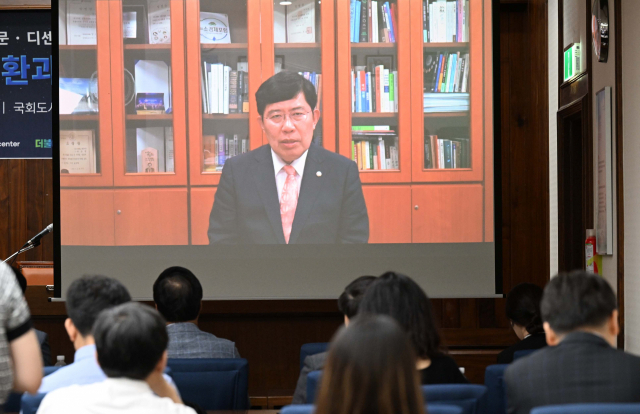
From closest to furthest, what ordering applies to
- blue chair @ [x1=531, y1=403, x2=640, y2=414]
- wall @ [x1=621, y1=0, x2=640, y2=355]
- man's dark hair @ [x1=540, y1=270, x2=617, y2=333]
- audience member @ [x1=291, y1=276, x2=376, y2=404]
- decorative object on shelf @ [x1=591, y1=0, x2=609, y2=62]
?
blue chair @ [x1=531, y1=403, x2=640, y2=414] → man's dark hair @ [x1=540, y1=270, x2=617, y2=333] → audience member @ [x1=291, y1=276, x2=376, y2=404] → wall @ [x1=621, y1=0, x2=640, y2=355] → decorative object on shelf @ [x1=591, y1=0, x2=609, y2=62]

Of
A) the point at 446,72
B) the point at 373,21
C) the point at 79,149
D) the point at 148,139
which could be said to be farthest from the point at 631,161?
the point at 79,149

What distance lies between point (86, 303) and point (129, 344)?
560 mm

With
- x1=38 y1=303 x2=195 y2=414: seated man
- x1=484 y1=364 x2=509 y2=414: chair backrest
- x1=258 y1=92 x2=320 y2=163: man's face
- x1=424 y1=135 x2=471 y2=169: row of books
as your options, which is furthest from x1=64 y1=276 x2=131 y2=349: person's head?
x1=424 y1=135 x2=471 y2=169: row of books

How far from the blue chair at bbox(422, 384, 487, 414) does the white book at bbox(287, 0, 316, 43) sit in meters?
2.81

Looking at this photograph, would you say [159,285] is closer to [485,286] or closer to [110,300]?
[110,300]

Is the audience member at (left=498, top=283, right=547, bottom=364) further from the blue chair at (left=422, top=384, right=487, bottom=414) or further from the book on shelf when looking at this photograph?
the book on shelf

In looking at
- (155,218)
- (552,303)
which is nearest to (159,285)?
(155,218)

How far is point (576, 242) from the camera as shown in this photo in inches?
175

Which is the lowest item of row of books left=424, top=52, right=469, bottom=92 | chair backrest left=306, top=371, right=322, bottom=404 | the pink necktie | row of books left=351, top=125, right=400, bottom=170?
chair backrest left=306, top=371, right=322, bottom=404

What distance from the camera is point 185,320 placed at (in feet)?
9.48

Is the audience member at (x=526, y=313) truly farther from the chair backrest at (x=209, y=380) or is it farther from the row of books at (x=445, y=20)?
the row of books at (x=445, y=20)

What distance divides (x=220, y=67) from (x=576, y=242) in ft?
8.55

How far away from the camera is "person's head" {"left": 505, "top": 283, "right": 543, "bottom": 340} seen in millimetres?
2857

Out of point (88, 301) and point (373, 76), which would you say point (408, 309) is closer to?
point (88, 301)
